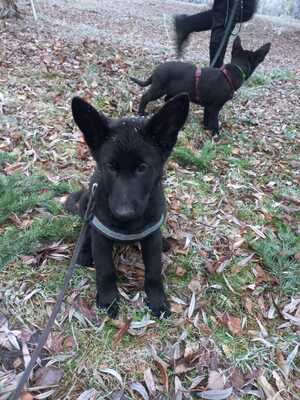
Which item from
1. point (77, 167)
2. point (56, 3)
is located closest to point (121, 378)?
point (77, 167)

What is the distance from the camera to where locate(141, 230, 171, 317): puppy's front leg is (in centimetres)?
265

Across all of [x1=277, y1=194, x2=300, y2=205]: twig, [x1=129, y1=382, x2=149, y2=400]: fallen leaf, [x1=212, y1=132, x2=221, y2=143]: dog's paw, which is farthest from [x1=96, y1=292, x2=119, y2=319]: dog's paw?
[x1=212, y1=132, x2=221, y2=143]: dog's paw

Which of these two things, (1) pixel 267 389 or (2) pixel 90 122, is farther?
(1) pixel 267 389

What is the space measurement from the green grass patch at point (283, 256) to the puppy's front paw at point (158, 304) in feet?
3.48

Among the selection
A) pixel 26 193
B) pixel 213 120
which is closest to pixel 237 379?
pixel 26 193

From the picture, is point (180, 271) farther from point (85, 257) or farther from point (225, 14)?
point (225, 14)

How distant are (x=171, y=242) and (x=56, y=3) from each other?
1213 centimetres

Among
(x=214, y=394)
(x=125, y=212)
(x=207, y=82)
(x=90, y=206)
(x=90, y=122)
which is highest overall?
(x=90, y=122)

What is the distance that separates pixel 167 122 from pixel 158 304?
4.39ft

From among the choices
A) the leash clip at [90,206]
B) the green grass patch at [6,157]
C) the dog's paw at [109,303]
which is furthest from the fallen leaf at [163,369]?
the green grass patch at [6,157]

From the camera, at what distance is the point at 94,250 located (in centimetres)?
263

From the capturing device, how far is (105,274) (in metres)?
2.66

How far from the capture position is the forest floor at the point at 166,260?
2486 millimetres

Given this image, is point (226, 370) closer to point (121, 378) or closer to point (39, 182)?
point (121, 378)
